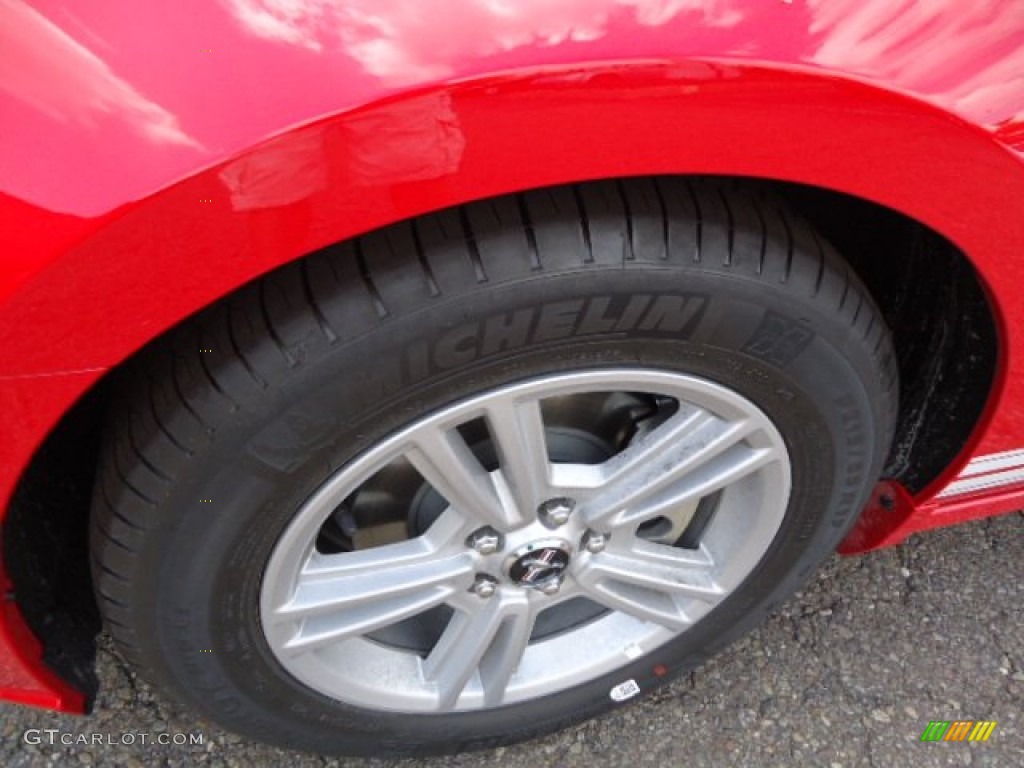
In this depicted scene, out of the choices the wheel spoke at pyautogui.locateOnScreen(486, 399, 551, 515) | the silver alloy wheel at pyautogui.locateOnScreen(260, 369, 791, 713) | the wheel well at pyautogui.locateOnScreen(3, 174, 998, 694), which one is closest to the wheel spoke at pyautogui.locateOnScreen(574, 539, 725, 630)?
the silver alloy wheel at pyautogui.locateOnScreen(260, 369, 791, 713)

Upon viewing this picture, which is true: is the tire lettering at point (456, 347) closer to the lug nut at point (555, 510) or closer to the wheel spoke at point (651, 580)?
the lug nut at point (555, 510)

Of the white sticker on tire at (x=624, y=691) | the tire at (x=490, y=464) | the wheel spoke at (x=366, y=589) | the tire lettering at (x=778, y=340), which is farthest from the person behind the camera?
the white sticker on tire at (x=624, y=691)

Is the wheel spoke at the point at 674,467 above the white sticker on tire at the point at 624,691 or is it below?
above

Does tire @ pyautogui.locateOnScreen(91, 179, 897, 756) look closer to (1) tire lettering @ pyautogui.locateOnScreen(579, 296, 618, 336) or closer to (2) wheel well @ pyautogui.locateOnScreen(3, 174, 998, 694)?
(1) tire lettering @ pyautogui.locateOnScreen(579, 296, 618, 336)

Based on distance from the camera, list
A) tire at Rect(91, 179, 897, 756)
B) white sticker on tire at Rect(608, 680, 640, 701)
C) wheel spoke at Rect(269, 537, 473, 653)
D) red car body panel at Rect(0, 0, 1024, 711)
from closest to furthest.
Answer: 1. red car body panel at Rect(0, 0, 1024, 711)
2. tire at Rect(91, 179, 897, 756)
3. wheel spoke at Rect(269, 537, 473, 653)
4. white sticker on tire at Rect(608, 680, 640, 701)

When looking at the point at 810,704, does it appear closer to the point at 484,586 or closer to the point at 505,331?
the point at 484,586

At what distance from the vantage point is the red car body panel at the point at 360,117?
0.93 meters

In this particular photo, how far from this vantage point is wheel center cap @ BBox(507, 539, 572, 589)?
59.4 inches

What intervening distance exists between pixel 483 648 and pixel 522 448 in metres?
0.43

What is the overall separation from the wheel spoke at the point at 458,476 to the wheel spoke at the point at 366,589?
0.10 metres

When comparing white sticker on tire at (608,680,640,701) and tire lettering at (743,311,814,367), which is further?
white sticker on tire at (608,680,640,701)

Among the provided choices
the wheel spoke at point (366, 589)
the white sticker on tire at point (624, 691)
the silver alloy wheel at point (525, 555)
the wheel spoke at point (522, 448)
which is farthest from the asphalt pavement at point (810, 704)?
the wheel spoke at point (522, 448)

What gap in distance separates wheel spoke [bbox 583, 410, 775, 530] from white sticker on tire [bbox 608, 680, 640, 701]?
16.0 inches

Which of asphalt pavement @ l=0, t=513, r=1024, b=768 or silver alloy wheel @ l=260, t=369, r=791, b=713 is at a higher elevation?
silver alloy wheel @ l=260, t=369, r=791, b=713
